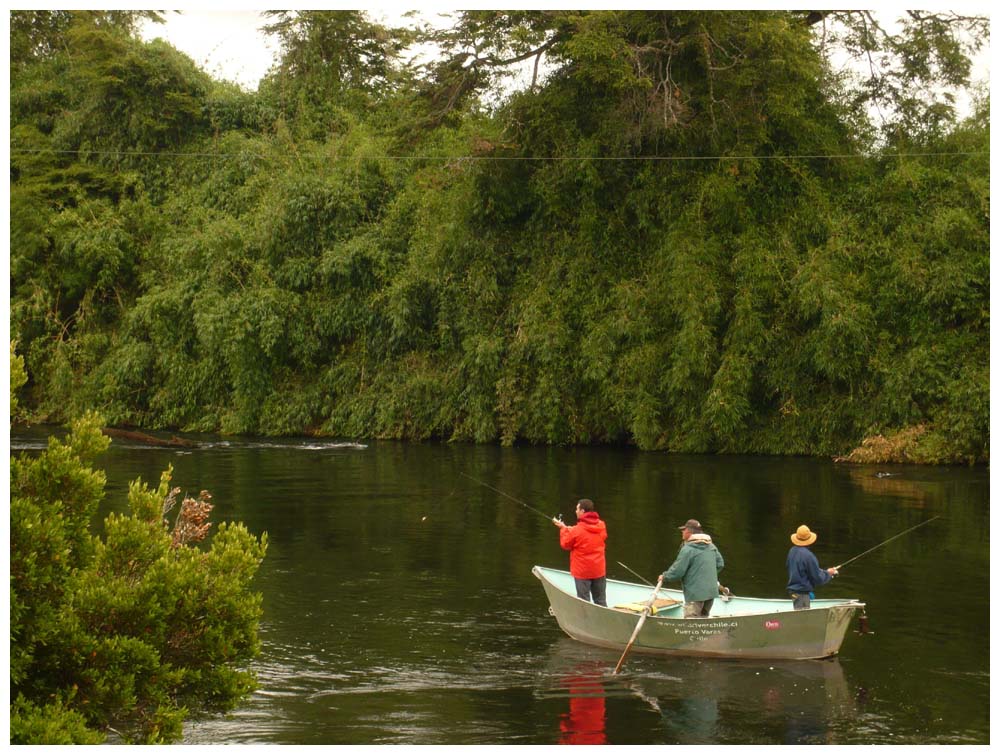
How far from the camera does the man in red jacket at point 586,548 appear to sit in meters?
14.4

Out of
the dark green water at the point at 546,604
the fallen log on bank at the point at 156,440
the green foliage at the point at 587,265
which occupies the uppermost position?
the green foliage at the point at 587,265

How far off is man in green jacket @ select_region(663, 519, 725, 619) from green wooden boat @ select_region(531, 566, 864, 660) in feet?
0.70

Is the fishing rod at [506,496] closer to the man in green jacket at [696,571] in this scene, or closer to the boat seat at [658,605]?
the boat seat at [658,605]

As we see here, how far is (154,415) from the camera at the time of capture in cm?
4259

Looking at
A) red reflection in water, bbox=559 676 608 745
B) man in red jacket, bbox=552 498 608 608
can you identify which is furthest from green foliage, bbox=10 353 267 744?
man in red jacket, bbox=552 498 608 608

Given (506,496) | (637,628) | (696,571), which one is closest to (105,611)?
(637,628)

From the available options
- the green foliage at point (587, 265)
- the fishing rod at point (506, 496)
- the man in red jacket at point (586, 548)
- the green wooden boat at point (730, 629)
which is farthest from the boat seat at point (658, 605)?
the green foliage at point (587, 265)

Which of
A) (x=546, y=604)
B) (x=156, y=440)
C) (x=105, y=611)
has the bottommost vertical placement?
(x=546, y=604)

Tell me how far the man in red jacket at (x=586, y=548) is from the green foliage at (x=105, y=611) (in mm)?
5307

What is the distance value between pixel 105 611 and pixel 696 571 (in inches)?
276

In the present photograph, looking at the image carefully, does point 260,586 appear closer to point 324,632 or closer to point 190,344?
point 324,632

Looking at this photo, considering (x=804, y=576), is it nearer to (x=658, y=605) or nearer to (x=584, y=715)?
(x=658, y=605)

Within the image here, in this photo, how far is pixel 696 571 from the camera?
13.9 m

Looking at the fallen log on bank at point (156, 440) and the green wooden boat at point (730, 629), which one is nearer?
the green wooden boat at point (730, 629)
